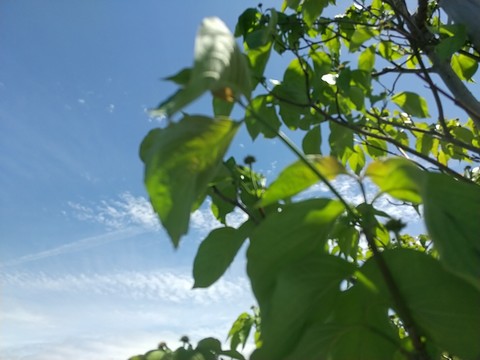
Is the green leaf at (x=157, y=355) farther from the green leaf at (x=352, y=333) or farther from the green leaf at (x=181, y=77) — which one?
the green leaf at (x=181, y=77)

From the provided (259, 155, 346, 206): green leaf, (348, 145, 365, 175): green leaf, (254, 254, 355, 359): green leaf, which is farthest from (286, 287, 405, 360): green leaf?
(348, 145, 365, 175): green leaf

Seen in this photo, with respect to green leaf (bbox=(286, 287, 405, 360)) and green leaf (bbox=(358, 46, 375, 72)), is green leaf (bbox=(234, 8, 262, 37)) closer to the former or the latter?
green leaf (bbox=(358, 46, 375, 72))

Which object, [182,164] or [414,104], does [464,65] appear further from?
[182,164]

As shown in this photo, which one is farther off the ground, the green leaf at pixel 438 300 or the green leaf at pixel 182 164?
the green leaf at pixel 182 164

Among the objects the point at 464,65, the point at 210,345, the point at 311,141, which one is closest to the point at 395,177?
the point at 210,345

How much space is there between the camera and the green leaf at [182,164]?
381 millimetres

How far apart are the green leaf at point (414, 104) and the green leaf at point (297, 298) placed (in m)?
0.79

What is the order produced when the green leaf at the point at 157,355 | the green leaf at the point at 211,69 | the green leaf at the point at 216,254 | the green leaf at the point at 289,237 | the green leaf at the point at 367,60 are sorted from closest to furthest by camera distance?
the green leaf at the point at 211,69 → the green leaf at the point at 289,237 → the green leaf at the point at 216,254 → the green leaf at the point at 157,355 → the green leaf at the point at 367,60

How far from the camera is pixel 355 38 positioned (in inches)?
37.4

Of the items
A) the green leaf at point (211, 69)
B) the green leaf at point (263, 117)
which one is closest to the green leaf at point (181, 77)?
the green leaf at point (211, 69)

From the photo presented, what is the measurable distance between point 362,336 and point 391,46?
1172 millimetres

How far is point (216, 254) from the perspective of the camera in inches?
25.6

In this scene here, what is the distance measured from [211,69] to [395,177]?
0.20 meters

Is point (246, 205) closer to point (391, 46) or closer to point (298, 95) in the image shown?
point (298, 95)
